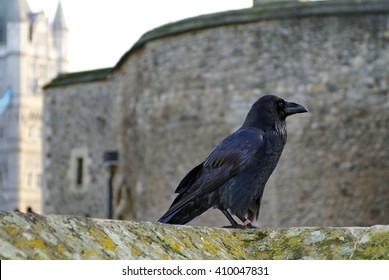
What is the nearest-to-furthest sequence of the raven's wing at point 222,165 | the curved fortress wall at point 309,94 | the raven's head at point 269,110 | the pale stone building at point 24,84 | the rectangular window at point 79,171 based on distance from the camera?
the raven's wing at point 222,165 → the raven's head at point 269,110 → the curved fortress wall at point 309,94 → the rectangular window at point 79,171 → the pale stone building at point 24,84

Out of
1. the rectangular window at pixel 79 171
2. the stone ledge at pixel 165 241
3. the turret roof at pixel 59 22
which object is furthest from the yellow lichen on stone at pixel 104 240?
the turret roof at pixel 59 22

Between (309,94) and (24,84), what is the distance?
91.9 m

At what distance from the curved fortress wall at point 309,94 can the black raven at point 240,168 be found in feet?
40.3

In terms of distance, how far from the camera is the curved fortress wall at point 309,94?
709 inches

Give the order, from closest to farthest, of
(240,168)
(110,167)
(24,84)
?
(240,168) → (110,167) → (24,84)

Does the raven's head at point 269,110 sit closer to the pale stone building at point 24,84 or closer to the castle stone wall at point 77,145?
the castle stone wall at point 77,145

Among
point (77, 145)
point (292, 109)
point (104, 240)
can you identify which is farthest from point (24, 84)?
point (104, 240)

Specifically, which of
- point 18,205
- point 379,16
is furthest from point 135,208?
point 18,205

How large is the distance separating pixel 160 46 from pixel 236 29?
5.62 ft

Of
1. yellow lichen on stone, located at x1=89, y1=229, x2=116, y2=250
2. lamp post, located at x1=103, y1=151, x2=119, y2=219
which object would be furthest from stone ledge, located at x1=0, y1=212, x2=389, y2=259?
lamp post, located at x1=103, y1=151, x2=119, y2=219

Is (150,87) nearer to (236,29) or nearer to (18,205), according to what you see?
(236,29)

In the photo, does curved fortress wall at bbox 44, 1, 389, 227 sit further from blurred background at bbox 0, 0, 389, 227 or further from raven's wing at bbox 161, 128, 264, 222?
raven's wing at bbox 161, 128, 264, 222

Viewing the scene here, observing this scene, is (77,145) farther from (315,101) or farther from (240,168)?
(240,168)

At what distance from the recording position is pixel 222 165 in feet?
19.0
